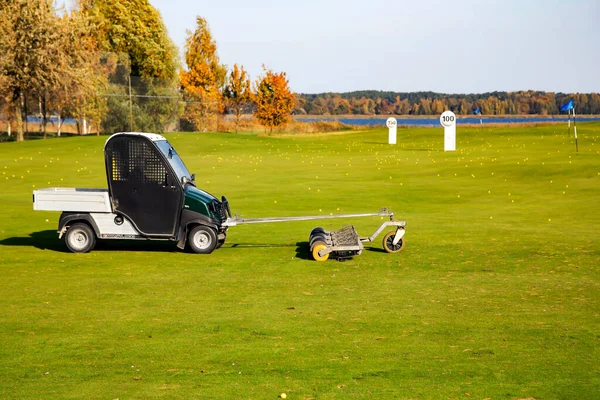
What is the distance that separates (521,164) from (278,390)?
104ft

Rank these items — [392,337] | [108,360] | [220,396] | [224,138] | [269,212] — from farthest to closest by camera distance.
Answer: [224,138]
[269,212]
[392,337]
[108,360]
[220,396]

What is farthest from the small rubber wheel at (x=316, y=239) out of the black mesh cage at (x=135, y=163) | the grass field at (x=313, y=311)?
the black mesh cage at (x=135, y=163)

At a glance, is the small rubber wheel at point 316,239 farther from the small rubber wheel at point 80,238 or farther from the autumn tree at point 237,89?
the autumn tree at point 237,89

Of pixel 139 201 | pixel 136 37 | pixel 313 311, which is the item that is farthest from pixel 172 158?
pixel 136 37

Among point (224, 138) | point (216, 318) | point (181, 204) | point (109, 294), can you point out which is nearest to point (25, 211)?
point (181, 204)

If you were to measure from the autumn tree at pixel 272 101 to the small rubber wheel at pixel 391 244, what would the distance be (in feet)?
251

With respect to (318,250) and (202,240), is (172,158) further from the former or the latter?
(318,250)

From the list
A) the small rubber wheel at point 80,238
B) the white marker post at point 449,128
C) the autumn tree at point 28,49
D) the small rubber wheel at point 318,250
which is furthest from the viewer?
the autumn tree at point 28,49

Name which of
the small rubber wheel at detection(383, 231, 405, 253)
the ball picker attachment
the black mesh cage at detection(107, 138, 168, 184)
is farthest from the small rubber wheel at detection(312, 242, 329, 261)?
the black mesh cage at detection(107, 138, 168, 184)

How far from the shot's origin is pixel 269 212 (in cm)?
2180

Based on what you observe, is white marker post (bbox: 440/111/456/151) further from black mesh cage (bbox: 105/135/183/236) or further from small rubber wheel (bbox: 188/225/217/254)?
black mesh cage (bbox: 105/135/183/236)

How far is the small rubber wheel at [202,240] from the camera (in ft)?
50.1

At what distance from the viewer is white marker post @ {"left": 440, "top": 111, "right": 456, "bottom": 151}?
47.9 meters

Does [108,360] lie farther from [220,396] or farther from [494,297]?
[494,297]
